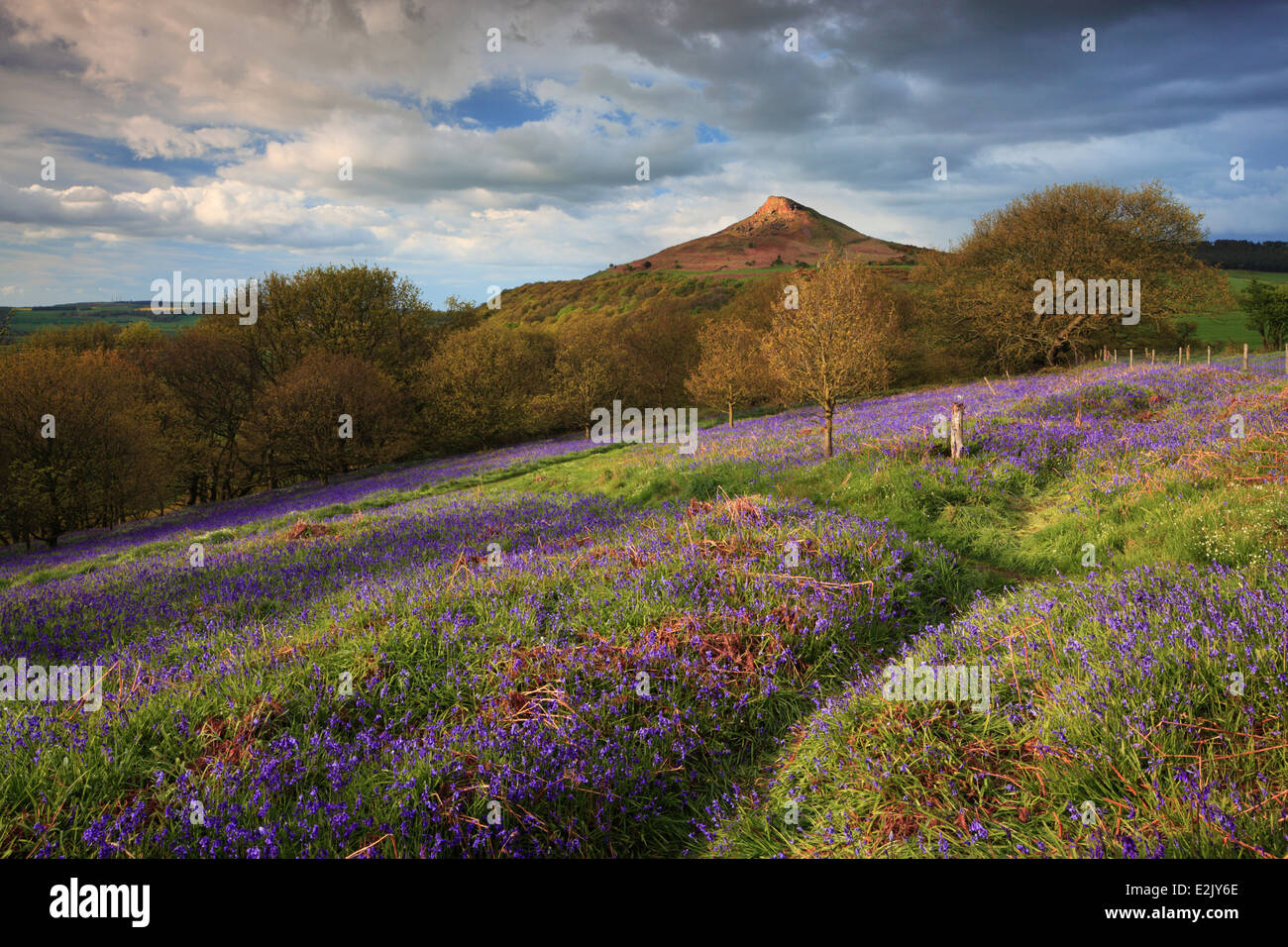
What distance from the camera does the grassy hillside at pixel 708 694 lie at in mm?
3271

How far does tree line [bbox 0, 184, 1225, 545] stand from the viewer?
82.7ft

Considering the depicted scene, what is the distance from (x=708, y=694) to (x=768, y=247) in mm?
160353

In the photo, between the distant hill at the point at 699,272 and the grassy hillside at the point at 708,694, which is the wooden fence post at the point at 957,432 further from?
the distant hill at the point at 699,272

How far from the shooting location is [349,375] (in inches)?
1422

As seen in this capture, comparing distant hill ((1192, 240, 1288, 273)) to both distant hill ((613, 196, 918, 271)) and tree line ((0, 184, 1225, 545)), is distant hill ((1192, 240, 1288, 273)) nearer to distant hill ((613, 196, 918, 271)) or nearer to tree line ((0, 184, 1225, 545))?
distant hill ((613, 196, 918, 271))

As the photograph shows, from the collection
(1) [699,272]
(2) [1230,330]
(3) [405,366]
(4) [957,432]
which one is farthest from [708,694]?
(1) [699,272]

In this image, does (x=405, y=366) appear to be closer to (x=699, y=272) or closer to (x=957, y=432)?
(x=957, y=432)

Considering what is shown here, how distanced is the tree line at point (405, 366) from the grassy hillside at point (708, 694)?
1847cm

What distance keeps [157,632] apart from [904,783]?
7.95 meters

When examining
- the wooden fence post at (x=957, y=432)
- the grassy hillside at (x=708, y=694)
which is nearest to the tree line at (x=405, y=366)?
the wooden fence post at (x=957, y=432)

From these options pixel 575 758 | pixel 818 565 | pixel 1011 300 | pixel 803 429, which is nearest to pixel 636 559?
pixel 818 565

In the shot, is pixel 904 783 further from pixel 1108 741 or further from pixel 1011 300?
pixel 1011 300

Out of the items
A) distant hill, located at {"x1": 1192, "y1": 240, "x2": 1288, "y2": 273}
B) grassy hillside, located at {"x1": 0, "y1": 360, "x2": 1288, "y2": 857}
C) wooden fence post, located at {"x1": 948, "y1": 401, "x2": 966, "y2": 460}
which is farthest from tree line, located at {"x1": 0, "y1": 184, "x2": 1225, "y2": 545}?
distant hill, located at {"x1": 1192, "y1": 240, "x2": 1288, "y2": 273}

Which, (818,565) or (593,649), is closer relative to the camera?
(593,649)
